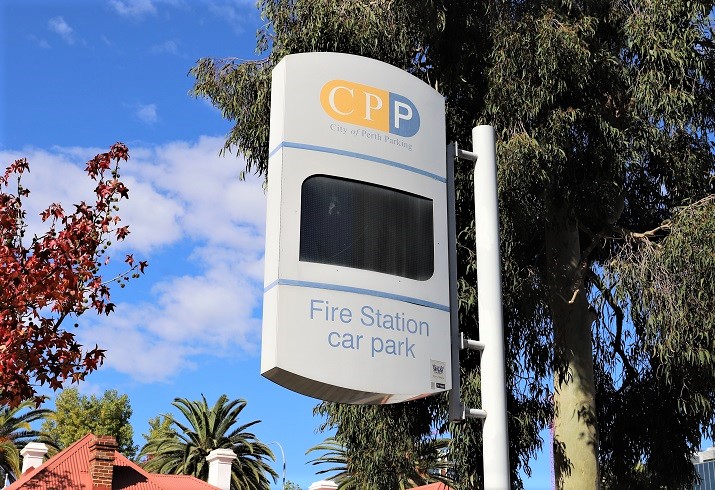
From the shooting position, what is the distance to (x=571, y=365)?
764 inches

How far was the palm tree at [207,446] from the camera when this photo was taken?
178ft

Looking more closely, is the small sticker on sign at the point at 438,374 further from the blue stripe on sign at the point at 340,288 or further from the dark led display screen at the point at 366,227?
the dark led display screen at the point at 366,227

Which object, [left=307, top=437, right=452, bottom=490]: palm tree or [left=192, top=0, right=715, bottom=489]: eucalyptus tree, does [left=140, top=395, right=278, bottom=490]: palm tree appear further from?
[left=192, top=0, right=715, bottom=489]: eucalyptus tree

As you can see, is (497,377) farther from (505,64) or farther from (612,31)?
(612,31)

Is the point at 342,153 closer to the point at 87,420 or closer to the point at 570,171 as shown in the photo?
the point at 570,171

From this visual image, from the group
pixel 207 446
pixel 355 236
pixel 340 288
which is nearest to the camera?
pixel 340 288

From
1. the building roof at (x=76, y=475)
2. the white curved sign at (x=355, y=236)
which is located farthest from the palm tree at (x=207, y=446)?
the white curved sign at (x=355, y=236)

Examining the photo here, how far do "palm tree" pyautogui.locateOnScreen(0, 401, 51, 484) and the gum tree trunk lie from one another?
37.4m

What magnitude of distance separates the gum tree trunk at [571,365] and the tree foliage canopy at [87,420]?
50.1 m

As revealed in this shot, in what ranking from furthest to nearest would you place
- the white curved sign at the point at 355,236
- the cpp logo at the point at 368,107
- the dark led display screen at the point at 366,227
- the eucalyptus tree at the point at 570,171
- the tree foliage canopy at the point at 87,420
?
the tree foliage canopy at the point at 87,420
the eucalyptus tree at the point at 570,171
the cpp logo at the point at 368,107
the dark led display screen at the point at 366,227
the white curved sign at the point at 355,236

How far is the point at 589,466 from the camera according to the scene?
62.0ft

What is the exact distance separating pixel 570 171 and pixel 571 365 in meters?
3.76

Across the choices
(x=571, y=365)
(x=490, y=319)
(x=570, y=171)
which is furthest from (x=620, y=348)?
(x=490, y=319)

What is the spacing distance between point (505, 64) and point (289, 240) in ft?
39.4
